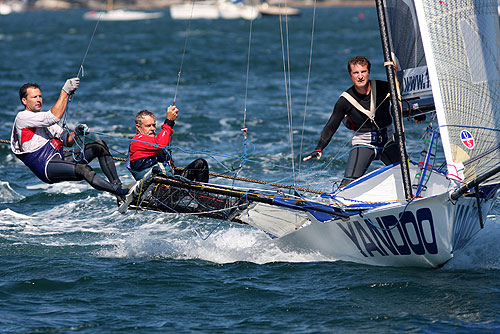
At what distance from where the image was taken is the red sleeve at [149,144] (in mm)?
6930

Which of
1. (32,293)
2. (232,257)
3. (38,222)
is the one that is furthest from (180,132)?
(32,293)

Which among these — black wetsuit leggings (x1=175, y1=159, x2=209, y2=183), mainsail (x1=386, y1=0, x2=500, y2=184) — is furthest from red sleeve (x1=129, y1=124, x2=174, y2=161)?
mainsail (x1=386, y1=0, x2=500, y2=184)

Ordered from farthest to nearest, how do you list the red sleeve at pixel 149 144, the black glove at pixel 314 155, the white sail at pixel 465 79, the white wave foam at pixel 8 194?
the white wave foam at pixel 8 194, the red sleeve at pixel 149 144, the black glove at pixel 314 155, the white sail at pixel 465 79

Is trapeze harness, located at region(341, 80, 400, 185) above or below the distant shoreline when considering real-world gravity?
below

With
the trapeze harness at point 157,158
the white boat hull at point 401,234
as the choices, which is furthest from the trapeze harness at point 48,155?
the white boat hull at point 401,234

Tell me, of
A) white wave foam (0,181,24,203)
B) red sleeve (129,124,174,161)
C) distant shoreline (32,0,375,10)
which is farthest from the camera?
distant shoreline (32,0,375,10)

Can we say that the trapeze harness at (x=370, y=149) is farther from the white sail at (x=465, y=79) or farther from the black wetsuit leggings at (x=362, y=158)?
the white sail at (x=465, y=79)

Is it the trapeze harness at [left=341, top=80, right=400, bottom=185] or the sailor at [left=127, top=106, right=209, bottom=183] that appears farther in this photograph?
the trapeze harness at [left=341, top=80, right=400, bottom=185]

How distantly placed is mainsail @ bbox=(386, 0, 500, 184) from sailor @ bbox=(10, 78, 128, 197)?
286cm

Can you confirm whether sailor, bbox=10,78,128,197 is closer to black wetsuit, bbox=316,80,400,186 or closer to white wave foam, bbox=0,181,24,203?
black wetsuit, bbox=316,80,400,186

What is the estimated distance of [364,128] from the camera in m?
7.33

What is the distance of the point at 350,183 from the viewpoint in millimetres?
7305

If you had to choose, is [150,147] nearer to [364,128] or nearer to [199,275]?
[199,275]

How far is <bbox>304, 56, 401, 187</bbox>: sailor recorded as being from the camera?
7.10 m
